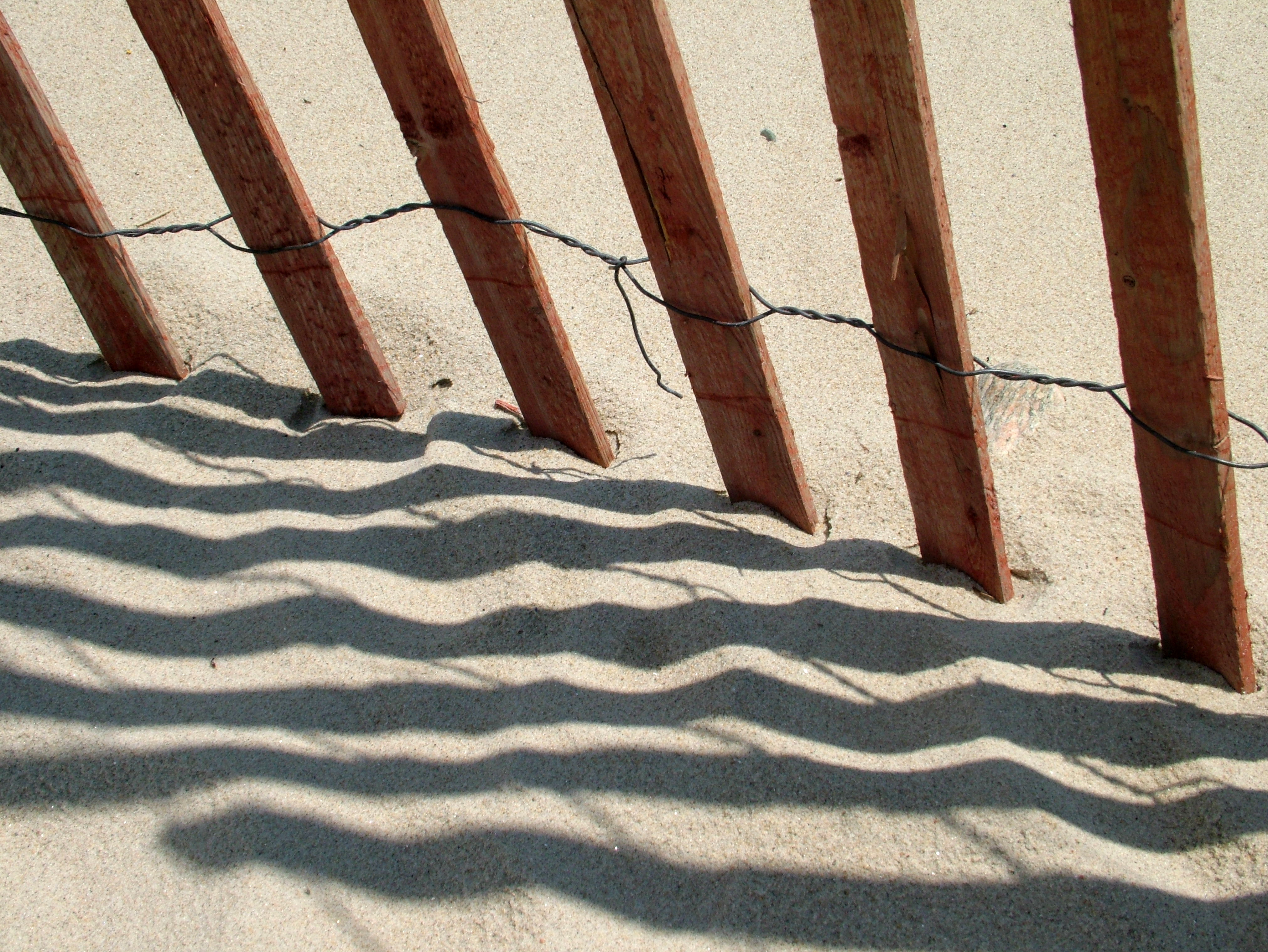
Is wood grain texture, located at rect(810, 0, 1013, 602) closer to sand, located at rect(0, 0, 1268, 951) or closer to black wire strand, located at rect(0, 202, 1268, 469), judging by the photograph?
black wire strand, located at rect(0, 202, 1268, 469)

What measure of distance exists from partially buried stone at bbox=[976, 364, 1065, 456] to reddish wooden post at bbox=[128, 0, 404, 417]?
5.32ft

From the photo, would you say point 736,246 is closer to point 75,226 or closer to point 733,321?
point 733,321

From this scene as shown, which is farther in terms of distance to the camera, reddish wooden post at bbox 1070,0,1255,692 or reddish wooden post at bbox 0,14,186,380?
reddish wooden post at bbox 0,14,186,380

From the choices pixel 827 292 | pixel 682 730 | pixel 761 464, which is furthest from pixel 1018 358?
pixel 682 730

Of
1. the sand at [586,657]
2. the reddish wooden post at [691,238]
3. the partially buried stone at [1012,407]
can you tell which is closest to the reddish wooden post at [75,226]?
the sand at [586,657]

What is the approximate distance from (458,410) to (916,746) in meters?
1.47

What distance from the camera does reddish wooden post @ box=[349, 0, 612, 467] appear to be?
77.6 inches

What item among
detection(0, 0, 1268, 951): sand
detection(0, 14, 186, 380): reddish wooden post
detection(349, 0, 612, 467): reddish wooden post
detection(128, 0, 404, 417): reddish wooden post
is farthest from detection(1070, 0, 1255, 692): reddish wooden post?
detection(0, 14, 186, 380): reddish wooden post

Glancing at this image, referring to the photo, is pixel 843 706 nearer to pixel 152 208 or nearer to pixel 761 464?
pixel 761 464

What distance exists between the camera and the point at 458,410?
2701 millimetres

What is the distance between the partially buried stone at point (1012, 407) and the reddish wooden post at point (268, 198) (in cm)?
162

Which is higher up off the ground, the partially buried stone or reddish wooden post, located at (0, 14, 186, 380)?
reddish wooden post, located at (0, 14, 186, 380)

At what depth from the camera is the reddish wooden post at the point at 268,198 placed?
7.11 ft

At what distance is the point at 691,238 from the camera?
1.95 metres
